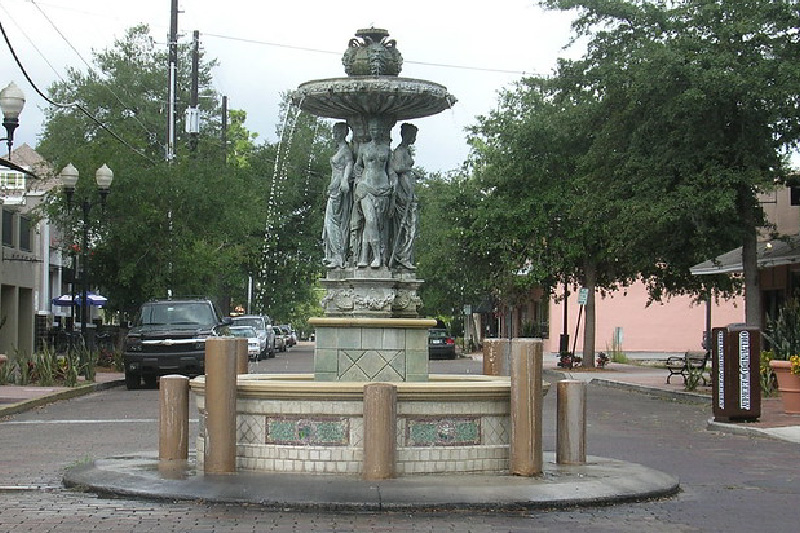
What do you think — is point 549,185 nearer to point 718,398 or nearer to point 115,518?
point 718,398

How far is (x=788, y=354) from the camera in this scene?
27359 mm

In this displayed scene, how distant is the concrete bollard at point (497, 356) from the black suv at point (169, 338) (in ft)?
47.5

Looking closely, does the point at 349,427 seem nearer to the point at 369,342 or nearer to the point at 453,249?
the point at 369,342

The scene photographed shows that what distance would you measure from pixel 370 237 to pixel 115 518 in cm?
559

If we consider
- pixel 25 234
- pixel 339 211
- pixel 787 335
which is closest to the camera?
pixel 339 211

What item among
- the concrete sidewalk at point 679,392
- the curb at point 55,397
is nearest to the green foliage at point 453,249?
the concrete sidewalk at point 679,392

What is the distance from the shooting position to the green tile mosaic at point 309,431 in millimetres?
12898

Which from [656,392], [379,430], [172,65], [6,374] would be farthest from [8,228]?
[379,430]

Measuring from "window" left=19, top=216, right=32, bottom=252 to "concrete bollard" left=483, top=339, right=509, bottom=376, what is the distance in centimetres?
2962

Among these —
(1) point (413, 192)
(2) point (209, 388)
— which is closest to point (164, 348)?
(1) point (413, 192)

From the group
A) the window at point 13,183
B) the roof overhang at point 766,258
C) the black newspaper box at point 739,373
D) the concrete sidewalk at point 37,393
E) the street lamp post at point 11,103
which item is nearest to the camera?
the black newspaper box at point 739,373

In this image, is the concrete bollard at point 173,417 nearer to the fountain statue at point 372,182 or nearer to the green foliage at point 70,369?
the fountain statue at point 372,182

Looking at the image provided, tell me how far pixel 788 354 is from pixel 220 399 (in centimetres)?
1762

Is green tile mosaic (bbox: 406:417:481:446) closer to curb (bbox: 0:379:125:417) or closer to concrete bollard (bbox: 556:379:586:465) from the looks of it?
concrete bollard (bbox: 556:379:586:465)
